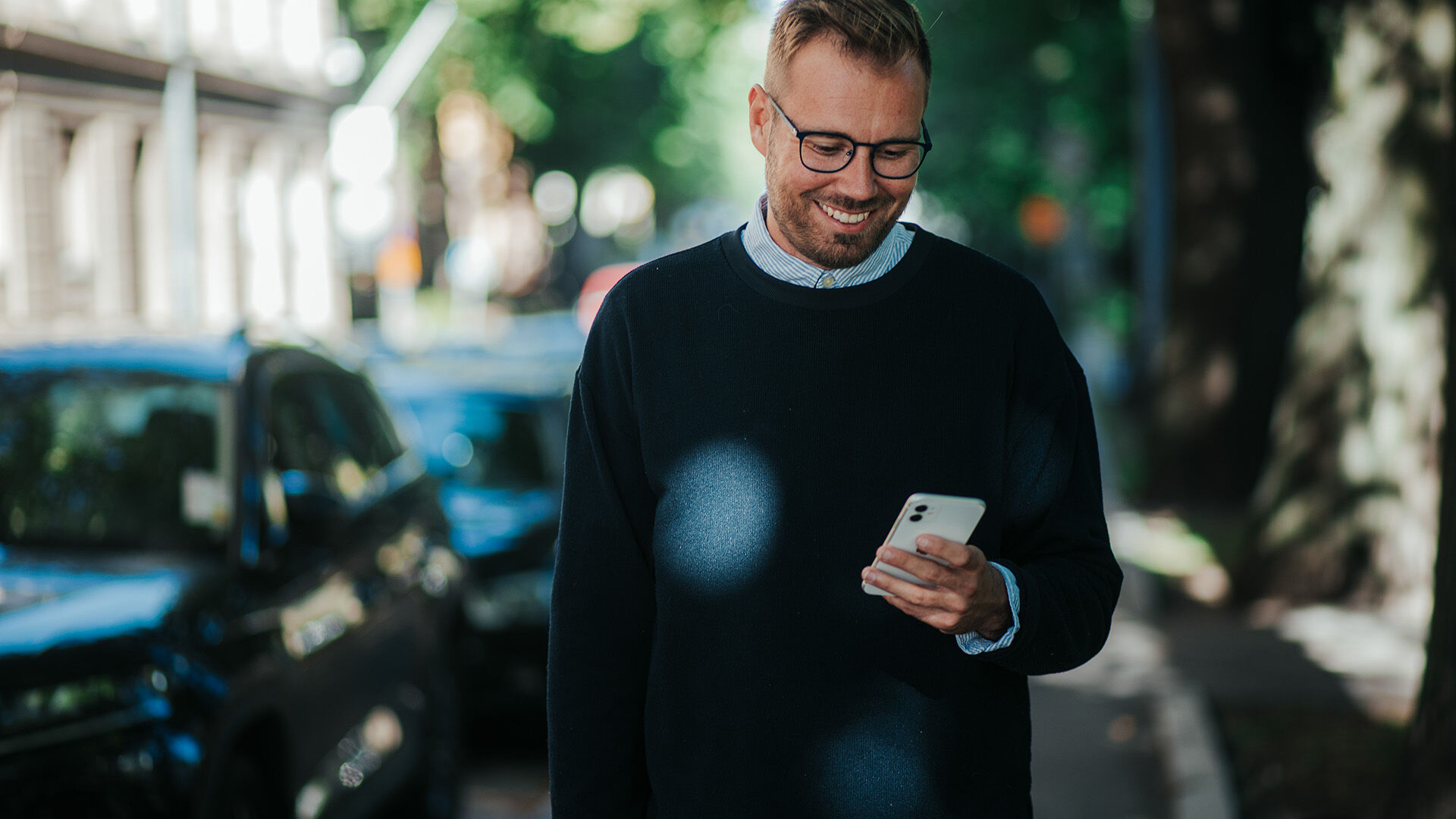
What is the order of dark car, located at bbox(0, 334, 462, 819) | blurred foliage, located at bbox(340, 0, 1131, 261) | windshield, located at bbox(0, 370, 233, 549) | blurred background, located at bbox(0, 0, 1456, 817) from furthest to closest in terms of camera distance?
blurred foliage, located at bbox(340, 0, 1131, 261), blurred background, located at bbox(0, 0, 1456, 817), windshield, located at bbox(0, 370, 233, 549), dark car, located at bbox(0, 334, 462, 819)

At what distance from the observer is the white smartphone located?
1.94m

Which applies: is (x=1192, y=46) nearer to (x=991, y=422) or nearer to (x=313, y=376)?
(x=313, y=376)

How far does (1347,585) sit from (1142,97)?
11.1 m

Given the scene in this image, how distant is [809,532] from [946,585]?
247 millimetres

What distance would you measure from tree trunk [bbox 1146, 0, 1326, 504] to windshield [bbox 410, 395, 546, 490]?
25.5ft

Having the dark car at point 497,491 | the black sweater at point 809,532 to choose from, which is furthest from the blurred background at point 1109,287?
the black sweater at point 809,532

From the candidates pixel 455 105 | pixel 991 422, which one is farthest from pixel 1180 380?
pixel 455 105

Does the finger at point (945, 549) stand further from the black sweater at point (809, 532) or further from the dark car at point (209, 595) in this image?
the dark car at point (209, 595)

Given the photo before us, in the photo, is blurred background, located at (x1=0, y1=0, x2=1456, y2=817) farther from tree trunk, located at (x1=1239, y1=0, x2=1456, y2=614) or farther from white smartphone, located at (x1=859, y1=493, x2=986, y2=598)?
white smartphone, located at (x1=859, y1=493, x2=986, y2=598)

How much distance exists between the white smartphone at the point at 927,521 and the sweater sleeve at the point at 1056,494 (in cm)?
19

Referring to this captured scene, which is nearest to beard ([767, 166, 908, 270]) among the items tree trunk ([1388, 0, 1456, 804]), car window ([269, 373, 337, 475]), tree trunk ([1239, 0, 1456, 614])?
tree trunk ([1388, 0, 1456, 804])

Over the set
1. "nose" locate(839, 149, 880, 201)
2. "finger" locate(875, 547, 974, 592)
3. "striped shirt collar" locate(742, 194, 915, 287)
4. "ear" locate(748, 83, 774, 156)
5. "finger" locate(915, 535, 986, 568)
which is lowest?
"finger" locate(875, 547, 974, 592)

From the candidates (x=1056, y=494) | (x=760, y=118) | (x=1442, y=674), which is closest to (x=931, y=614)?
(x=1056, y=494)

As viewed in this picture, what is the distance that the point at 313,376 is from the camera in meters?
5.60
